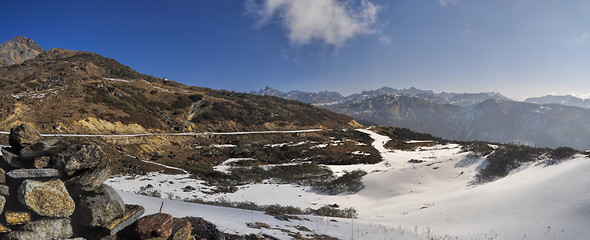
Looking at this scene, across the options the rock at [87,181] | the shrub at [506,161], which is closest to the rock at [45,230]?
the rock at [87,181]

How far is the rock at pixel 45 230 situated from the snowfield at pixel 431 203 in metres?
2.62

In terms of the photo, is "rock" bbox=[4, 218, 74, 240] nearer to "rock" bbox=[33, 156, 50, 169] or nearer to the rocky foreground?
the rocky foreground

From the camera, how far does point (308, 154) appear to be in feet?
125

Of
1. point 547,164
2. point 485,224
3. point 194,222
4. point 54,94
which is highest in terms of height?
point 54,94

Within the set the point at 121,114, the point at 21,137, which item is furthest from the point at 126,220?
the point at 121,114

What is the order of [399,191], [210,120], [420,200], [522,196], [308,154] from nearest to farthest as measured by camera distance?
[522,196] → [420,200] → [399,191] → [308,154] → [210,120]

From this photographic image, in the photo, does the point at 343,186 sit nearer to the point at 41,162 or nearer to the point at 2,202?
the point at 41,162

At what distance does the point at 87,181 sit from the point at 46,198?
21.3 inches

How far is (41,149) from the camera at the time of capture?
14.6 feet

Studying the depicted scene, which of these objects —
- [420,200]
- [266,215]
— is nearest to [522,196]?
[420,200]

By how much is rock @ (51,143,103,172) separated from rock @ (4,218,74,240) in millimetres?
833

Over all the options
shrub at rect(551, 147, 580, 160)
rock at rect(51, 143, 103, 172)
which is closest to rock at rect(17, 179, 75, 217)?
rock at rect(51, 143, 103, 172)

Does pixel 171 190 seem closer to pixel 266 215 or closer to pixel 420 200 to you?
pixel 266 215

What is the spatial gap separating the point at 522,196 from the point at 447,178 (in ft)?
27.1
